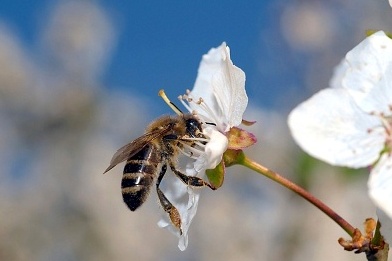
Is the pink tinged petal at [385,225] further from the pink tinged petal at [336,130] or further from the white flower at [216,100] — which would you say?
the white flower at [216,100]

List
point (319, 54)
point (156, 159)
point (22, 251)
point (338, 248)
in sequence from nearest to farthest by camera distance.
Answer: point (156, 159) < point (319, 54) < point (338, 248) < point (22, 251)

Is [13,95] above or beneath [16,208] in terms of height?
above

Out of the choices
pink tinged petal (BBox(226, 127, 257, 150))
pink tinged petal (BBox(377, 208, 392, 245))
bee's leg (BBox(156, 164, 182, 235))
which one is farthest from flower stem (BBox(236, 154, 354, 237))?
bee's leg (BBox(156, 164, 182, 235))

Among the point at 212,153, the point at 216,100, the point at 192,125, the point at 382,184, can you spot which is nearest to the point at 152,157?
the point at 192,125

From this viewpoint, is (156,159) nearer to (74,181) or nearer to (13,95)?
(74,181)

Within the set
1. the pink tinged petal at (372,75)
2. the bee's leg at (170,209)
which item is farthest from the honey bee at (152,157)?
the pink tinged petal at (372,75)

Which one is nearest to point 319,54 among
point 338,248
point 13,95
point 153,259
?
point 338,248

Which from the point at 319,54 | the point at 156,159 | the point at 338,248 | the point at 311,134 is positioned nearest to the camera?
the point at 311,134
